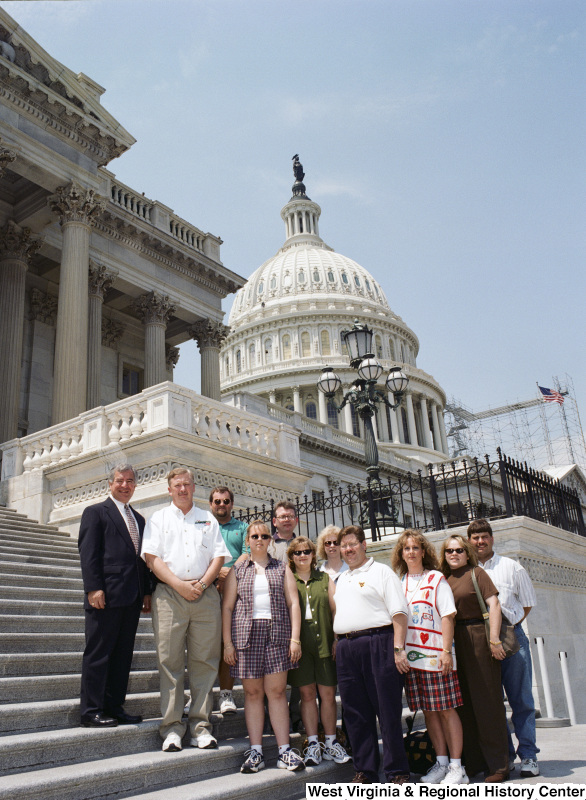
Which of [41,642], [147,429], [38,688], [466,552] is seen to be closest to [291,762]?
[38,688]

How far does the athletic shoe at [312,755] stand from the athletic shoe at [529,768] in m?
1.65

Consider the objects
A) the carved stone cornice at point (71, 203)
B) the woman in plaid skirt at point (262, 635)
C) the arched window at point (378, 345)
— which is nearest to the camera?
the woman in plaid skirt at point (262, 635)

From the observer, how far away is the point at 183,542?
5707 millimetres

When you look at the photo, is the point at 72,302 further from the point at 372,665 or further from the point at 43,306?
the point at 372,665

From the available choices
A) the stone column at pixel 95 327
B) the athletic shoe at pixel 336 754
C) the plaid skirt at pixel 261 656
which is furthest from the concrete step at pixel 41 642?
the stone column at pixel 95 327

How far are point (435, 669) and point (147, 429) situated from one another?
7.72 m

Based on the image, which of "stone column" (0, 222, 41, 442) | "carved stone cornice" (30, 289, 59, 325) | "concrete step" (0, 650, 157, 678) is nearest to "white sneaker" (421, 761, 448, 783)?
"concrete step" (0, 650, 157, 678)

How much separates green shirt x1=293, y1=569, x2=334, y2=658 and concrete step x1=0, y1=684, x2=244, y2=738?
104 cm

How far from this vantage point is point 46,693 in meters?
5.49

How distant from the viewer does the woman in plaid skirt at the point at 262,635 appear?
17.5ft

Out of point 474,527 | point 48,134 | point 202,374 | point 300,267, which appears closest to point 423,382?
point 300,267

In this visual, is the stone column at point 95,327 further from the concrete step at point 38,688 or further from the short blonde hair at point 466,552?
the short blonde hair at point 466,552

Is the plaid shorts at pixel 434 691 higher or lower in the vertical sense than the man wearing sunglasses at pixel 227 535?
lower

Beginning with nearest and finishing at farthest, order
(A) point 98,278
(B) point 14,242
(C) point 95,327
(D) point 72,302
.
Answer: (D) point 72,302 < (B) point 14,242 < (C) point 95,327 < (A) point 98,278
